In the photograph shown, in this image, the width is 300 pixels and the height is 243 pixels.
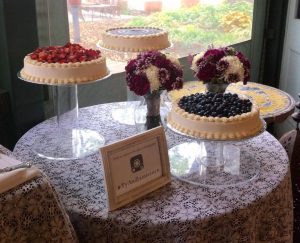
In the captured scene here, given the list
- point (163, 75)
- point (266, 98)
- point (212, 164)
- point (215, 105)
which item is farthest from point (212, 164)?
point (266, 98)

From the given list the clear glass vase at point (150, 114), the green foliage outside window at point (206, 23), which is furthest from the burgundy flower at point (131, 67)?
the green foliage outside window at point (206, 23)

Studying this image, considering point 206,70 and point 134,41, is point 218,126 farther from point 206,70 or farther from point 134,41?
point 134,41

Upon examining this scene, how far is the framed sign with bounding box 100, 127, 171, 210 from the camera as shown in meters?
1.13

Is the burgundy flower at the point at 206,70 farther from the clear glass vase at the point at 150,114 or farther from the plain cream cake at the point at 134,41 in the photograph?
the plain cream cake at the point at 134,41

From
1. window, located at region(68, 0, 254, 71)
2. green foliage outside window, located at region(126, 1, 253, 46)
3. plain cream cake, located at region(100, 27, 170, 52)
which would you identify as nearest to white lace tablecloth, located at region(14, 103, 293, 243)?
plain cream cake, located at region(100, 27, 170, 52)

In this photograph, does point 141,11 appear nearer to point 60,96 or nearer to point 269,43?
point 60,96

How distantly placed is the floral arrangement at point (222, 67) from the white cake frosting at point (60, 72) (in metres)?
0.37

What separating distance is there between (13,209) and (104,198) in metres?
0.38

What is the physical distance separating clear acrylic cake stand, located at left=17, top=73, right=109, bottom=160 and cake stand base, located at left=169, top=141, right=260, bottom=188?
0.32 metres

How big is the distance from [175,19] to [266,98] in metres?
0.78

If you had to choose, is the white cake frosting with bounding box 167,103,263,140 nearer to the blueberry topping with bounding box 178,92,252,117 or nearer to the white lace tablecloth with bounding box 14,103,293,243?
the blueberry topping with bounding box 178,92,252,117

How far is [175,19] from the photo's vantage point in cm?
274

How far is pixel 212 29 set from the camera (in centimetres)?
308

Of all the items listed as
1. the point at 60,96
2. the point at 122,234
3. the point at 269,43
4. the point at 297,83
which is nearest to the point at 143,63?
the point at 60,96
